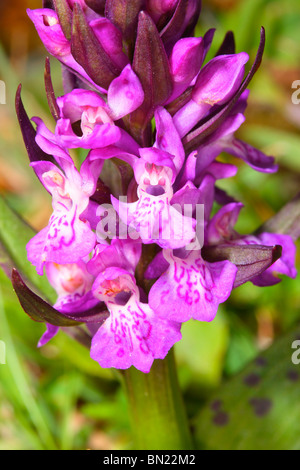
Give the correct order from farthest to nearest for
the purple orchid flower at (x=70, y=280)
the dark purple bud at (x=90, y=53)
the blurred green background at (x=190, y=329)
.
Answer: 1. the blurred green background at (x=190, y=329)
2. the purple orchid flower at (x=70, y=280)
3. the dark purple bud at (x=90, y=53)

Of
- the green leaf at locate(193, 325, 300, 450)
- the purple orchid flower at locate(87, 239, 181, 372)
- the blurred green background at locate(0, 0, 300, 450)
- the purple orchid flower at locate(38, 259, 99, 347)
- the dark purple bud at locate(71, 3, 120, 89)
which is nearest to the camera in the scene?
the dark purple bud at locate(71, 3, 120, 89)

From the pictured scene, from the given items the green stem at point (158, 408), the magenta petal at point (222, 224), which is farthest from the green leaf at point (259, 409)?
the magenta petal at point (222, 224)

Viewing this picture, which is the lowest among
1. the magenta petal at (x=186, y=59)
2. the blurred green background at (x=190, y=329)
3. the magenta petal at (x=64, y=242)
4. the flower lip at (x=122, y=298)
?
the blurred green background at (x=190, y=329)

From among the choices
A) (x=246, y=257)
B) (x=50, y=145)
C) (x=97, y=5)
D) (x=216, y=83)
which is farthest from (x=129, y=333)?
(x=97, y=5)

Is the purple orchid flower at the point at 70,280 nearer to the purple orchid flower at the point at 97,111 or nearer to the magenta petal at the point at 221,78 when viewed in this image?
the purple orchid flower at the point at 97,111

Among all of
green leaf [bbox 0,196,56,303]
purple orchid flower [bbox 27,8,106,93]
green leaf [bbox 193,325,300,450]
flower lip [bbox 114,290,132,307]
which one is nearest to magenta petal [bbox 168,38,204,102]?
purple orchid flower [bbox 27,8,106,93]

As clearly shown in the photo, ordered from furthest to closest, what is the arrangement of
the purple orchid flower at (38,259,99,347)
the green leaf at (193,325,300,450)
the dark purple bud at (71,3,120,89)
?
1. the green leaf at (193,325,300,450)
2. the purple orchid flower at (38,259,99,347)
3. the dark purple bud at (71,3,120,89)

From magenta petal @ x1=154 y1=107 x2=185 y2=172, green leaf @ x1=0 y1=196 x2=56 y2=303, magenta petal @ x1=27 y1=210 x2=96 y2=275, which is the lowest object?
green leaf @ x1=0 y1=196 x2=56 y2=303

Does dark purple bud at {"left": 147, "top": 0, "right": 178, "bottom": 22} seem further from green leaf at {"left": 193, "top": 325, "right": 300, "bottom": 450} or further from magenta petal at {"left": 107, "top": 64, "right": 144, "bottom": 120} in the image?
green leaf at {"left": 193, "top": 325, "right": 300, "bottom": 450}
